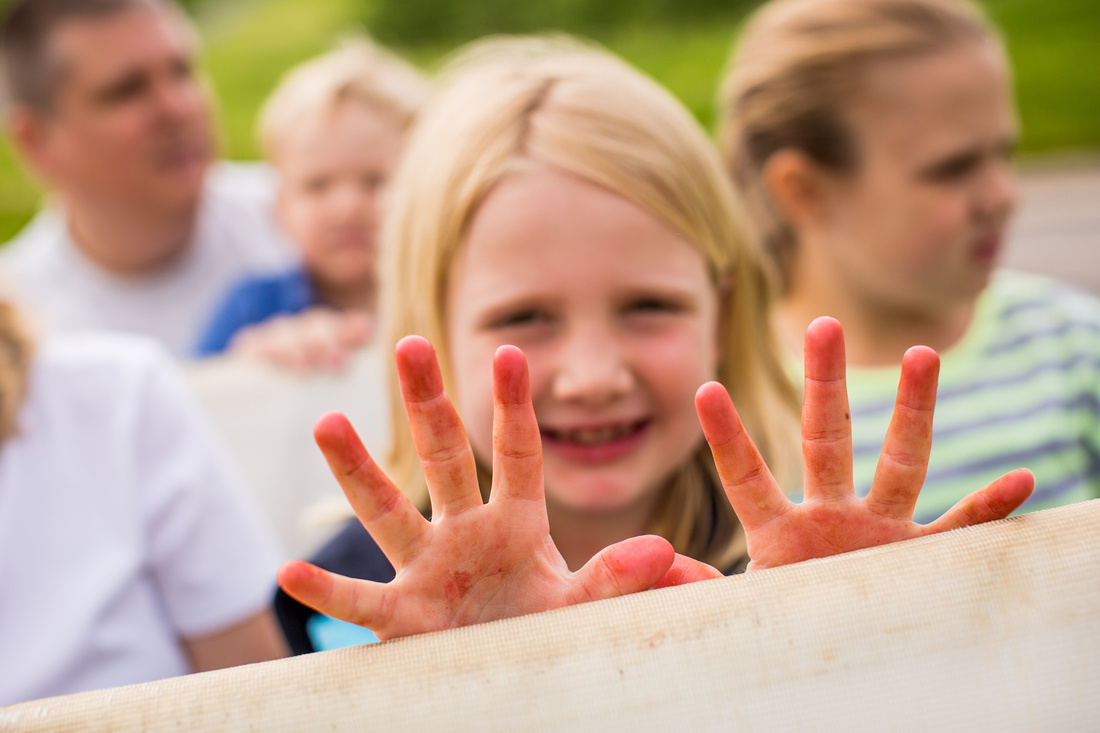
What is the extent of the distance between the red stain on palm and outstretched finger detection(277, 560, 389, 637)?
0.06 metres

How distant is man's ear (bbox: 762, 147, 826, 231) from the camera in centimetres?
194

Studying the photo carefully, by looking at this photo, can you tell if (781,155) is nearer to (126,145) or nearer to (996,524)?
(996,524)

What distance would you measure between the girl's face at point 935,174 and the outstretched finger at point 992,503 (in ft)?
3.68

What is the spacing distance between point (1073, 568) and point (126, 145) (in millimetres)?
3064

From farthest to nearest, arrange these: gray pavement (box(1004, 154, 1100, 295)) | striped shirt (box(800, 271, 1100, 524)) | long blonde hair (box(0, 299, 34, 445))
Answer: gray pavement (box(1004, 154, 1100, 295)) < striped shirt (box(800, 271, 1100, 524)) < long blonde hair (box(0, 299, 34, 445))

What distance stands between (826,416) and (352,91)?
2326mm

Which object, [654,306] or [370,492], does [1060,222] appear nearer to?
[654,306]

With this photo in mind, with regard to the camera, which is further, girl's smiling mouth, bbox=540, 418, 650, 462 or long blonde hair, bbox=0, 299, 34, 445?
long blonde hair, bbox=0, 299, 34, 445

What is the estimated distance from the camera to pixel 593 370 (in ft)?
3.50

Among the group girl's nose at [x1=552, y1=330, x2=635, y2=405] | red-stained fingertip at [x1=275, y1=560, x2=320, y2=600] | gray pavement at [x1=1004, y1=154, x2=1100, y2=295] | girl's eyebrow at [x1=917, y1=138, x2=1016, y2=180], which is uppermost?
red-stained fingertip at [x1=275, y1=560, x2=320, y2=600]

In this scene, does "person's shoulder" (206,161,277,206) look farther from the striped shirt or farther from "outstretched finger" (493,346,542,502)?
"outstretched finger" (493,346,542,502)

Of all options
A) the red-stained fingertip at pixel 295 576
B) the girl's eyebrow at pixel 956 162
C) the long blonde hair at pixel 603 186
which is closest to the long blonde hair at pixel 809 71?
the girl's eyebrow at pixel 956 162

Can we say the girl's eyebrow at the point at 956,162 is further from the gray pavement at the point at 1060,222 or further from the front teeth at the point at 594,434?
the gray pavement at the point at 1060,222

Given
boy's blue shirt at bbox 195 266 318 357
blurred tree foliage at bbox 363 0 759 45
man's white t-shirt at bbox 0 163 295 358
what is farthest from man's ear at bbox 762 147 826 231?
blurred tree foliage at bbox 363 0 759 45
